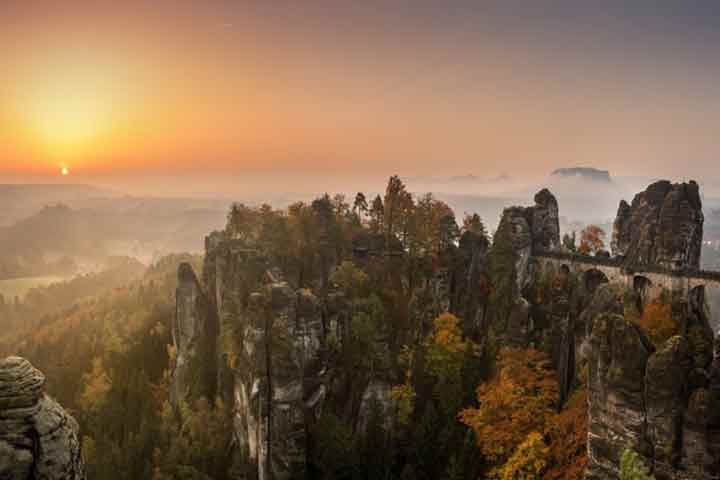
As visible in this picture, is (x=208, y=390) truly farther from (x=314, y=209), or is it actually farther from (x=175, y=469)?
(x=314, y=209)

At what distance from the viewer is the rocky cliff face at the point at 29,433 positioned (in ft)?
41.7

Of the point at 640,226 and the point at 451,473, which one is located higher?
the point at 640,226

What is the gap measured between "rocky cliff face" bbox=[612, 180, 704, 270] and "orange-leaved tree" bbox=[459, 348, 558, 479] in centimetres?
1717

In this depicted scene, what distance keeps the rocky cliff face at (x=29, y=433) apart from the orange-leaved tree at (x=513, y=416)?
27.9 meters

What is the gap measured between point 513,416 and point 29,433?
31749 mm

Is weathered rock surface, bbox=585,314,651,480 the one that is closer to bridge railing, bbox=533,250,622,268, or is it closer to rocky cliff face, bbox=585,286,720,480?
rocky cliff face, bbox=585,286,720,480

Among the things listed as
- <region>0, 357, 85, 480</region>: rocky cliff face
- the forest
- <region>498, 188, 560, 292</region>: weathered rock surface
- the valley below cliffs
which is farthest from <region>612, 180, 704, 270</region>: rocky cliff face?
<region>0, 357, 85, 480</region>: rocky cliff face

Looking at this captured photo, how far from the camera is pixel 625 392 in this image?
24.8 meters

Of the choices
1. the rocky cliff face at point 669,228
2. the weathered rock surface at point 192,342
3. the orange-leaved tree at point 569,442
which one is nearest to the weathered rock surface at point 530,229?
the rocky cliff face at point 669,228

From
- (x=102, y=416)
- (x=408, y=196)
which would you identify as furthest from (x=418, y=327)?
(x=102, y=416)

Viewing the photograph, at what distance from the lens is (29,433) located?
13.2m

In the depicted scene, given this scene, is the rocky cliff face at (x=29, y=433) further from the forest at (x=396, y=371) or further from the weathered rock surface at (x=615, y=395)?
the weathered rock surface at (x=615, y=395)

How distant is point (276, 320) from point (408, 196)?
27.3 meters

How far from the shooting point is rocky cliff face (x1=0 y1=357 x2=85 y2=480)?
12.7 metres
